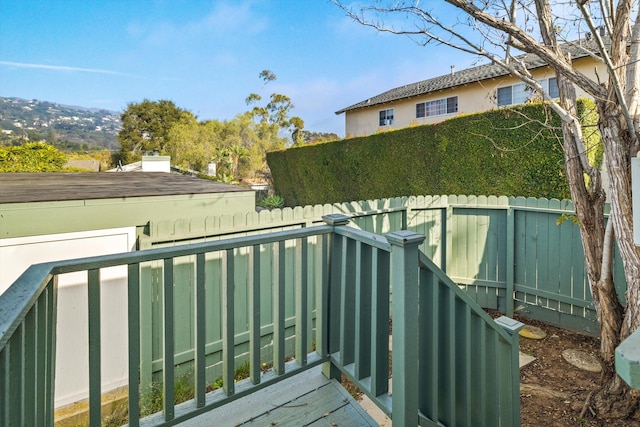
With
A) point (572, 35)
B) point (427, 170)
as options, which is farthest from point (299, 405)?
point (427, 170)

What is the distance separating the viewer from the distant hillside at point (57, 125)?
117 feet

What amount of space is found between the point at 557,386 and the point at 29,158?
21446 millimetres

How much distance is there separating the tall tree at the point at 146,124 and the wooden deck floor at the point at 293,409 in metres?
37.5

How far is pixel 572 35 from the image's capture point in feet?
9.87

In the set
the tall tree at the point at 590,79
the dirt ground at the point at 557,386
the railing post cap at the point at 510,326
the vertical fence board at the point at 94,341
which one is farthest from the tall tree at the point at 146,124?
the railing post cap at the point at 510,326

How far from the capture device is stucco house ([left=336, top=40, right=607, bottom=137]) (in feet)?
37.1

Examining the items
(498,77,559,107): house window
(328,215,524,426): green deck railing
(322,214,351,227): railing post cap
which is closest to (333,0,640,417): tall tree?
(328,215,524,426): green deck railing

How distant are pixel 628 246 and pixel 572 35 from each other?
1884 millimetres

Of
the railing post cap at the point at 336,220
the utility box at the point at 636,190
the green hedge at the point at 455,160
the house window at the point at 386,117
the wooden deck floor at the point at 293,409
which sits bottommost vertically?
the wooden deck floor at the point at 293,409

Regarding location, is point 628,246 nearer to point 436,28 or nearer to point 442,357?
point 442,357

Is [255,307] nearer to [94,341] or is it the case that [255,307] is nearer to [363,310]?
[363,310]

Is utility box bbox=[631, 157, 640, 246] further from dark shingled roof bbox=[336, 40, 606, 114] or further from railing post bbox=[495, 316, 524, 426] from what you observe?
dark shingled roof bbox=[336, 40, 606, 114]

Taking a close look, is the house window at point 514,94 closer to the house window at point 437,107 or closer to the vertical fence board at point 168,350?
the house window at point 437,107

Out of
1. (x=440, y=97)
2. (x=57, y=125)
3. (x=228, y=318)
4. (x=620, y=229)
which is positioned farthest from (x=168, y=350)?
(x=57, y=125)
